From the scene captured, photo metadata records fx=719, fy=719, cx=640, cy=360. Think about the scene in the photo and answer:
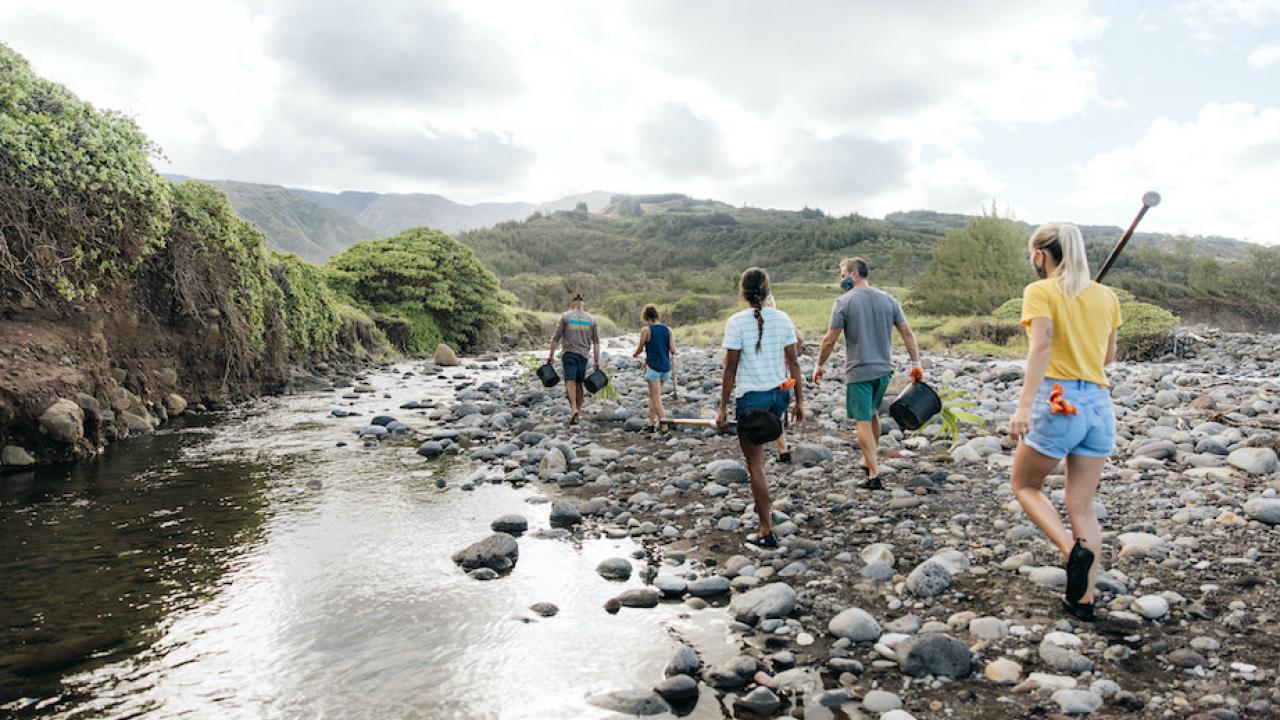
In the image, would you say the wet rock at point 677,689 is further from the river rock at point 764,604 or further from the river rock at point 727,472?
the river rock at point 727,472

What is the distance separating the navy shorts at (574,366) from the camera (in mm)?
11938

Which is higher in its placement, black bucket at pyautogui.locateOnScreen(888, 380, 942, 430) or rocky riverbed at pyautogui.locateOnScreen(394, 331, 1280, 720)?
black bucket at pyautogui.locateOnScreen(888, 380, 942, 430)

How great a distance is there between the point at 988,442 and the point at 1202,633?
15.4 ft

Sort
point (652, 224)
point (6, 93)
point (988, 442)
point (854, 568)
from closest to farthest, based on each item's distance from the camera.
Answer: point (854, 568) < point (988, 442) < point (6, 93) < point (652, 224)

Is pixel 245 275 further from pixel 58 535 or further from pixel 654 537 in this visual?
pixel 654 537

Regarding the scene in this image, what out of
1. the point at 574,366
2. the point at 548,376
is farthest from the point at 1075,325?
the point at 548,376

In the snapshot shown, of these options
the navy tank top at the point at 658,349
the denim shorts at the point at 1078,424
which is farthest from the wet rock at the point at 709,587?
the navy tank top at the point at 658,349

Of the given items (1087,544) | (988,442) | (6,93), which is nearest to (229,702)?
(1087,544)

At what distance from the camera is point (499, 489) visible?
8.73 meters

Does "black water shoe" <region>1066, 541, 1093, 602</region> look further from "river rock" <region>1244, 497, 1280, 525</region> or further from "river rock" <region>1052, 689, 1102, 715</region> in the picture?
"river rock" <region>1244, 497, 1280, 525</region>

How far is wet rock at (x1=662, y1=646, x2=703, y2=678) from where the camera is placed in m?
4.13

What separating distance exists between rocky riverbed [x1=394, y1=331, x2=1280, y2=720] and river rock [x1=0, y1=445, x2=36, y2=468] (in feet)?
16.3

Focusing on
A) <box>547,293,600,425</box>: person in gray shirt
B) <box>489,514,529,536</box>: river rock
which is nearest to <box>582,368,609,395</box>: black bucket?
<box>547,293,600,425</box>: person in gray shirt

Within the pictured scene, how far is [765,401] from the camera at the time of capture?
19.3 ft
